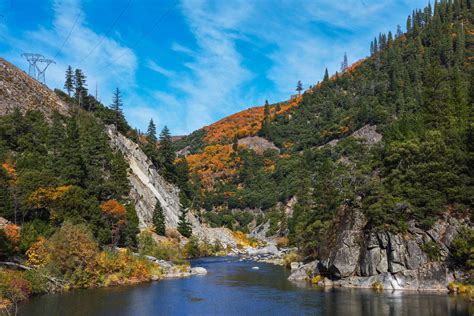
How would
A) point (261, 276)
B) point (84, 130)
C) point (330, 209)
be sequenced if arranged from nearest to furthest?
1. point (261, 276)
2. point (330, 209)
3. point (84, 130)

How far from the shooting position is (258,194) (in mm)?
190500

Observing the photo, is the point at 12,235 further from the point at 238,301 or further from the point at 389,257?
the point at 389,257

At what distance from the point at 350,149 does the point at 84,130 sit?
94.5 m

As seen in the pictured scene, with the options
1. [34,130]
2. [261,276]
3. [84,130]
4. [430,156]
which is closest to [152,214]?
[84,130]

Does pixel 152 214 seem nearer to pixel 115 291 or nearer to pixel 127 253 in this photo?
pixel 127 253

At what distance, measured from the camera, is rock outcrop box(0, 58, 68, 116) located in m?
112

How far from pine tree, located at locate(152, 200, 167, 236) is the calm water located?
141ft

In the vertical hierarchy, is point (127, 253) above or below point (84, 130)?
below

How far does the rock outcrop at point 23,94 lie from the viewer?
111750 millimetres

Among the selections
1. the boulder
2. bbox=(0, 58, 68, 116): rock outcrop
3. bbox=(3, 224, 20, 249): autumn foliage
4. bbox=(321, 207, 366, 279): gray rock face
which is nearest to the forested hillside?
bbox=(321, 207, 366, 279): gray rock face

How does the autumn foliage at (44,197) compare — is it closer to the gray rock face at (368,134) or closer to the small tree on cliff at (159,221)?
the small tree on cliff at (159,221)

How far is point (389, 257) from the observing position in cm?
6103

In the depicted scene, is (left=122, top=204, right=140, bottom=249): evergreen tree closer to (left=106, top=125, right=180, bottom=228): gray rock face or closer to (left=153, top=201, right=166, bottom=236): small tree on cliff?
(left=106, top=125, right=180, bottom=228): gray rock face

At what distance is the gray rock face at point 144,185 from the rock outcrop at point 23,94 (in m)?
17.5
